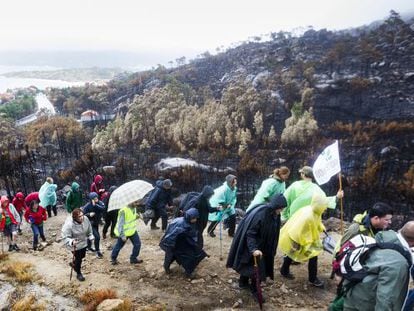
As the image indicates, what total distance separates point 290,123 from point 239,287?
32.9m

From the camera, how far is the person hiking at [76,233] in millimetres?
5895

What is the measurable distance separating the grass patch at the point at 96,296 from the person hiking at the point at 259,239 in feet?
6.61

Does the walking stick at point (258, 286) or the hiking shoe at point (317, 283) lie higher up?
the walking stick at point (258, 286)

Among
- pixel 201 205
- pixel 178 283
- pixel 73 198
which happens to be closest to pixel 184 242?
pixel 178 283

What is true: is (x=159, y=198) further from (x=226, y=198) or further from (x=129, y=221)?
(x=129, y=221)

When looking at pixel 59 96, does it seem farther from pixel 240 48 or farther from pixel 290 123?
pixel 290 123

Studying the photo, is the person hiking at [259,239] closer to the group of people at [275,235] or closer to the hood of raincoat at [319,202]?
the group of people at [275,235]

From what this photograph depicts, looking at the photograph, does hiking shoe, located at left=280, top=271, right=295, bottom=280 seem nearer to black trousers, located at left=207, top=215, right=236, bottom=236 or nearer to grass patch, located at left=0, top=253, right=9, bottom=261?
black trousers, located at left=207, top=215, right=236, bottom=236

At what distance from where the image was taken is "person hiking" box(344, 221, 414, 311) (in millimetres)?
2893

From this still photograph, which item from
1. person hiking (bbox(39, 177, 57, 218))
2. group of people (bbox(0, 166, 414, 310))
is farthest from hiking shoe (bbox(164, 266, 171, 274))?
person hiking (bbox(39, 177, 57, 218))

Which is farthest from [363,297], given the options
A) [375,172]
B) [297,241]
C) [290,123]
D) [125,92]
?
[125,92]

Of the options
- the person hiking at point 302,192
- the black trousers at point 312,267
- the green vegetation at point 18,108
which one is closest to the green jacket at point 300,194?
the person hiking at point 302,192

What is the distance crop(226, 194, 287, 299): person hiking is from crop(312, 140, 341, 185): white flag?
1402 mm

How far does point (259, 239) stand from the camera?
5141 millimetres
